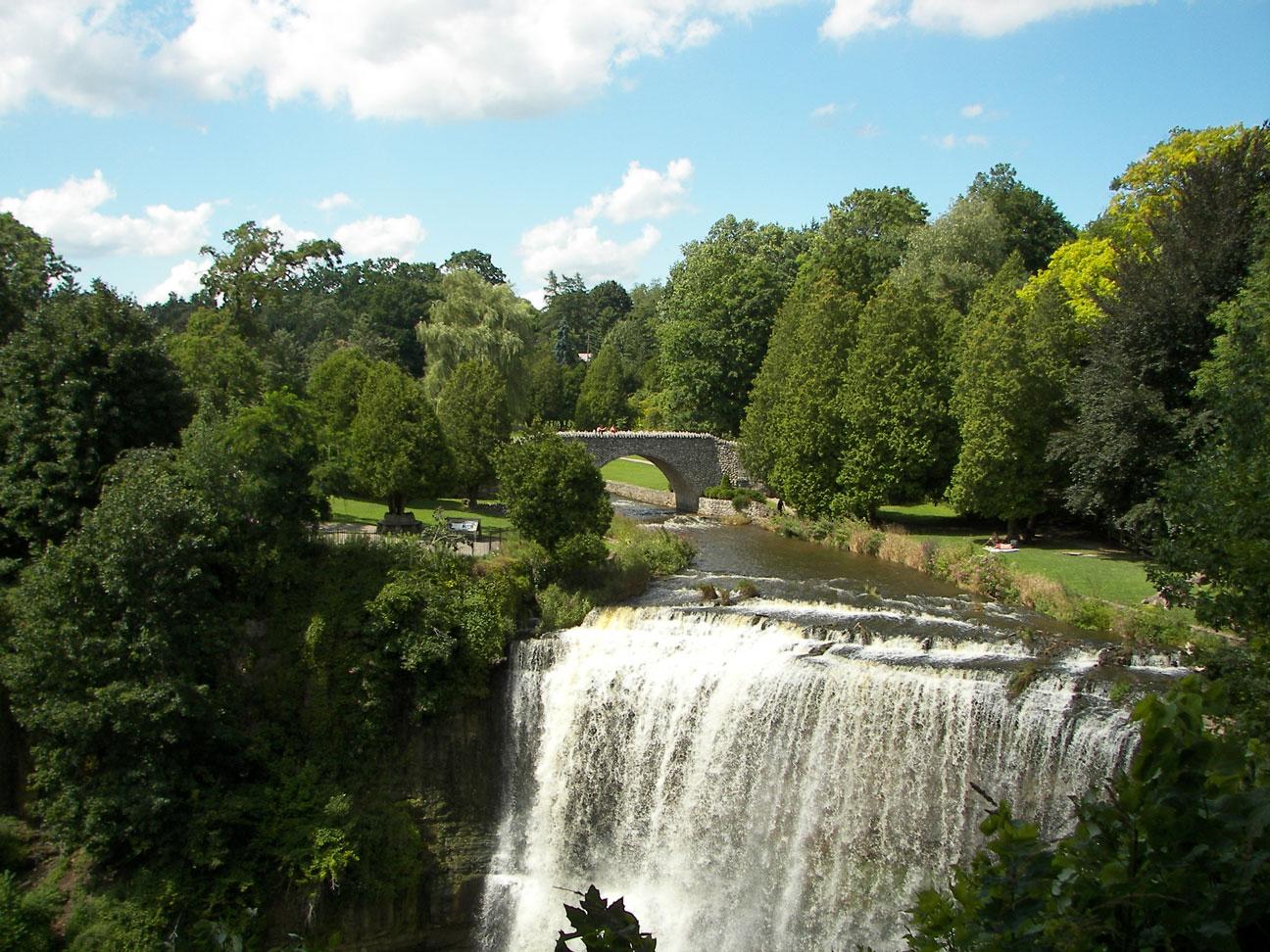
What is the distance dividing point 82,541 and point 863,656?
1434 cm

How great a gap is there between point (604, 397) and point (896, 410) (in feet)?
116

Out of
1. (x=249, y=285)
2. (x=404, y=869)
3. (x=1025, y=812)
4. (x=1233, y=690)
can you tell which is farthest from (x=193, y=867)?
(x=249, y=285)

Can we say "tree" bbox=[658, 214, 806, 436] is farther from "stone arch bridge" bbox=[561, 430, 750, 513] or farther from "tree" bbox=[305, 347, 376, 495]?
→ "tree" bbox=[305, 347, 376, 495]

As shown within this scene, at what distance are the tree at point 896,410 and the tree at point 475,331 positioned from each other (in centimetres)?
1657

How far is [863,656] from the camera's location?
18.9 metres

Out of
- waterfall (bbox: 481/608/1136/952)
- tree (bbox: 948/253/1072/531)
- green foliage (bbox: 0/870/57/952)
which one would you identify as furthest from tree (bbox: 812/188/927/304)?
green foliage (bbox: 0/870/57/952)

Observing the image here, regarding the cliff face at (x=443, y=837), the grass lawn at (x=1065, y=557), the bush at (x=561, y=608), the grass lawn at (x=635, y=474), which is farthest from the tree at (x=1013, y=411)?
the grass lawn at (x=635, y=474)

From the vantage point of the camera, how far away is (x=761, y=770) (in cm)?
1864

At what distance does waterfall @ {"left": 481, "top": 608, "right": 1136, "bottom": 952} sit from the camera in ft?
54.7

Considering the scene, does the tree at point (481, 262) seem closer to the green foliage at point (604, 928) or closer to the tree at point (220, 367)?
the tree at point (220, 367)

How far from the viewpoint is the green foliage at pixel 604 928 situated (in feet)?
13.7

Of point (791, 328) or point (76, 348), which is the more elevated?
point (791, 328)

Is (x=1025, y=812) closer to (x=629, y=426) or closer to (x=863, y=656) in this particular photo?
(x=863, y=656)

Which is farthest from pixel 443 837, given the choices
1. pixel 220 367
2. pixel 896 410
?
pixel 896 410
